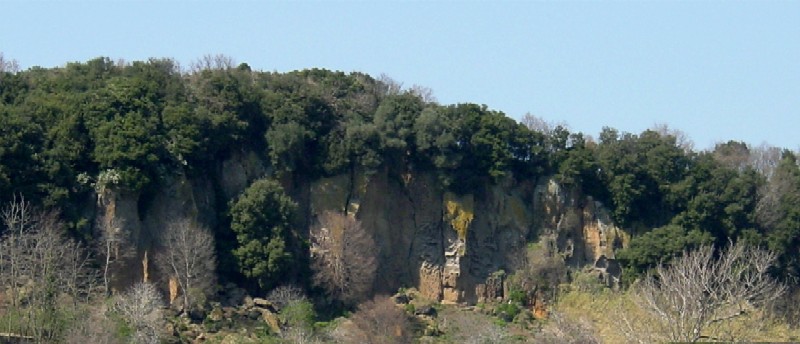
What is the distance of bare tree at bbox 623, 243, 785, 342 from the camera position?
51594 millimetres

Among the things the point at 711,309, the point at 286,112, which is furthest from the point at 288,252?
the point at 711,309

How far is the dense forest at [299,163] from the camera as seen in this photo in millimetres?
62078

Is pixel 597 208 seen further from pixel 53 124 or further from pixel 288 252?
pixel 53 124

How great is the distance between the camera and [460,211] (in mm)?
70062

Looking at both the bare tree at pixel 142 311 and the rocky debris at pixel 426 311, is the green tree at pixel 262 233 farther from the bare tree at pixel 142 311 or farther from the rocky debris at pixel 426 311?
the rocky debris at pixel 426 311

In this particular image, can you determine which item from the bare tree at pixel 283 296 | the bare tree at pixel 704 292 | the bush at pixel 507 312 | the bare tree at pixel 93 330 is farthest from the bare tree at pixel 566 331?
the bare tree at pixel 93 330

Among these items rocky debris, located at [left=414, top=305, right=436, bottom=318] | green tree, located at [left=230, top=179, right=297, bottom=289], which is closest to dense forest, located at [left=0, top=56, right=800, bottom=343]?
green tree, located at [left=230, top=179, right=297, bottom=289]

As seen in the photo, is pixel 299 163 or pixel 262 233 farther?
pixel 299 163

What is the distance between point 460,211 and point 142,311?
16.1m

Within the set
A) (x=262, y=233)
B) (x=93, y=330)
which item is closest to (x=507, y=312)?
(x=262, y=233)

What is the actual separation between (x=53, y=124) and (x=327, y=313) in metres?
11.6

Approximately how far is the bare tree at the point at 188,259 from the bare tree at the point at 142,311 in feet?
5.33

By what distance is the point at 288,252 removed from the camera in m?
65.1

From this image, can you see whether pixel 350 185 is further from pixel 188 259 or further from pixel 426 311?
pixel 188 259
